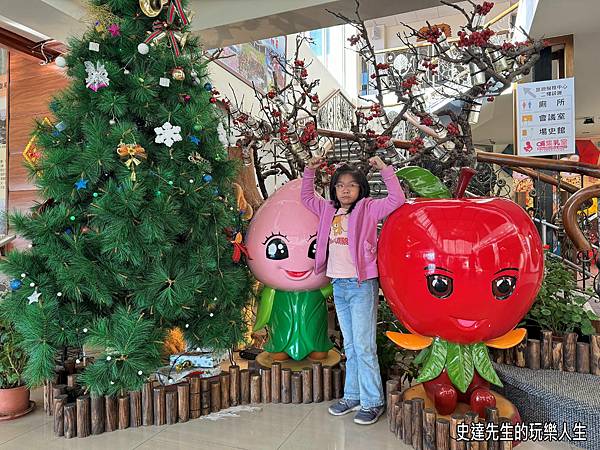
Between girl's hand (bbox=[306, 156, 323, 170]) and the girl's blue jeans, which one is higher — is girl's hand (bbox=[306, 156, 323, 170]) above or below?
above

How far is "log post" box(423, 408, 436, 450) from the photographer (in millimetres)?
2053

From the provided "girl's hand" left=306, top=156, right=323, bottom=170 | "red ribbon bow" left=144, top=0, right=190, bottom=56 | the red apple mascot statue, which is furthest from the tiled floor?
"red ribbon bow" left=144, top=0, right=190, bottom=56

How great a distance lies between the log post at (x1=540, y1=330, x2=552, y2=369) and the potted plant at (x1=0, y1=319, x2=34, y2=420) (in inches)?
110

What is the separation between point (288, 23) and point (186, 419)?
279cm

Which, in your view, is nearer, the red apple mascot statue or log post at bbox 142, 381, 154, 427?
the red apple mascot statue

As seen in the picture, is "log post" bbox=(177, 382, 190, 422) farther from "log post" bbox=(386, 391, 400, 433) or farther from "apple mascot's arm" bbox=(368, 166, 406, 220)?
"apple mascot's arm" bbox=(368, 166, 406, 220)

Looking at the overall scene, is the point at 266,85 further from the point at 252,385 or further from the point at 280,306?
the point at 252,385

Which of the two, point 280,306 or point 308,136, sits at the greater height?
point 308,136

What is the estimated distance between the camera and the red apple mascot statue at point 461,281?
6.53 feet

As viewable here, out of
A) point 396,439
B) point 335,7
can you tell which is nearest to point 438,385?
point 396,439

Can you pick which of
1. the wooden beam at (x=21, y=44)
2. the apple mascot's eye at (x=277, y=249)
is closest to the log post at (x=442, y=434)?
the apple mascot's eye at (x=277, y=249)

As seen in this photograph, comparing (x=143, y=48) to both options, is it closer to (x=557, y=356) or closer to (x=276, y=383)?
(x=276, y=383)

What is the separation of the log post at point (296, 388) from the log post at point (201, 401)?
482 millimetres

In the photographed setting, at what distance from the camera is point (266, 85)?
6.72 meters
